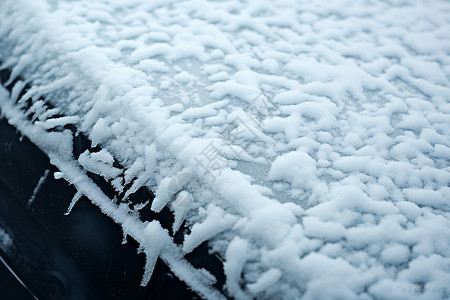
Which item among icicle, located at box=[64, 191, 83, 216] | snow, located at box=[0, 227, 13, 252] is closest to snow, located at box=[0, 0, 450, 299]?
icicle, located at box=[64, 191, 83, 216]

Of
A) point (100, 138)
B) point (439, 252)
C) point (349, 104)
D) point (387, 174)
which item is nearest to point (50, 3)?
point (100, 138)

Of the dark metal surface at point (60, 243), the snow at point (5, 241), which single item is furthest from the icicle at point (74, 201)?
the snow at point (5, 241)

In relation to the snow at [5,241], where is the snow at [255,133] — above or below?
above

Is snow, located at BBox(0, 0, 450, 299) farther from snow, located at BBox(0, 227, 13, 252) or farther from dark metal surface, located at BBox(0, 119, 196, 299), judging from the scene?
snow, located at BBox(0, 227, 13, 252)

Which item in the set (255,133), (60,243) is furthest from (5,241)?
(255,133)

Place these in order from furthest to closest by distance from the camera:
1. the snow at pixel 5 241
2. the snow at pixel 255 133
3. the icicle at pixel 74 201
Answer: the snow at pixel 5 241
the icicle at pixel 74 201
the snow at pixel 255 133

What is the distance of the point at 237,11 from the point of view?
116 cm

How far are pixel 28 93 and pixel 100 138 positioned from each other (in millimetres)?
249

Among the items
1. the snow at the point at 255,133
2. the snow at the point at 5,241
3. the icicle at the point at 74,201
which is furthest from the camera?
the snow at the point at 5,241

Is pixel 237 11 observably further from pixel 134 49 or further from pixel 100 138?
pixel 100 138

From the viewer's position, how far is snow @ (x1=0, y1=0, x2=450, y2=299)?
54 centimetres

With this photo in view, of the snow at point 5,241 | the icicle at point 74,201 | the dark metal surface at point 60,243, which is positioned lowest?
the snow at point 5,241

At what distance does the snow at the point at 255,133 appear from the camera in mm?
537

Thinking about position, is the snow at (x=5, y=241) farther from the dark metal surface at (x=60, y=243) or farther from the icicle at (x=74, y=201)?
the icicle at (x=74, y=201)
